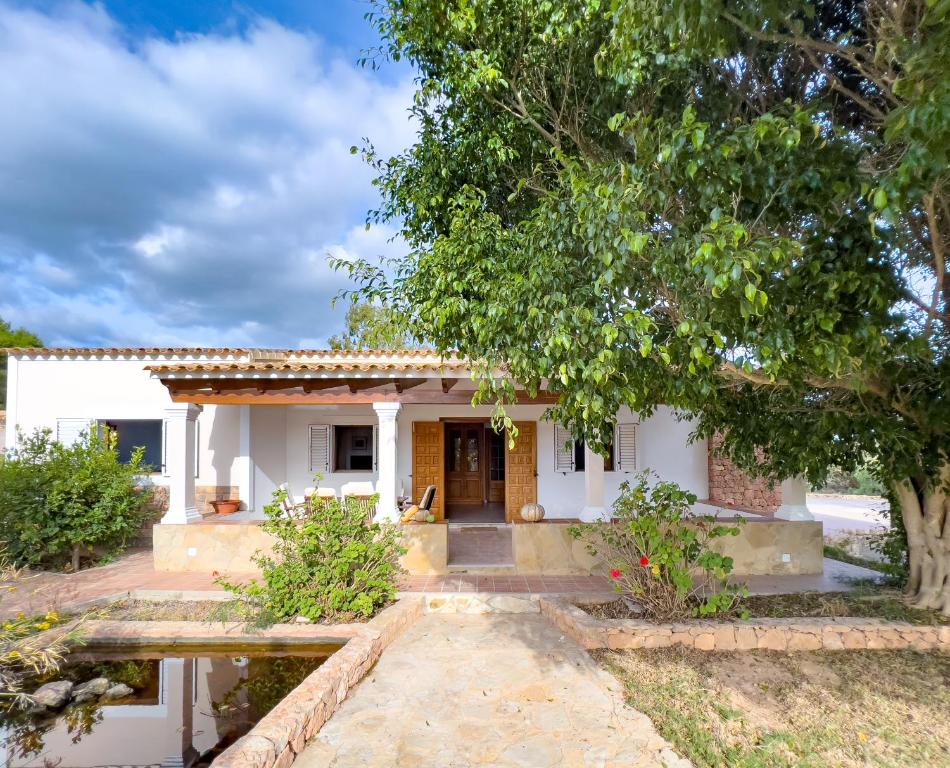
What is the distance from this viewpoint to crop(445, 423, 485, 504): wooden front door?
11.3 metres

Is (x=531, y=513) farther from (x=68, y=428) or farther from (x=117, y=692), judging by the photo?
(x=68, y=428)

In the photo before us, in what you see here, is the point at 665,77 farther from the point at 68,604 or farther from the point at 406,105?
the point at 68,604

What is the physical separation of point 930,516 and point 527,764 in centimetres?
533

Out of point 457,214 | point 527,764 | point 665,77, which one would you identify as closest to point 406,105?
point 457,214

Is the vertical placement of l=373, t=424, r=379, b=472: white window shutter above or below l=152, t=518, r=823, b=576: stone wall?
above

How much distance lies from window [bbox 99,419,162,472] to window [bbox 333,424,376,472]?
3421mm

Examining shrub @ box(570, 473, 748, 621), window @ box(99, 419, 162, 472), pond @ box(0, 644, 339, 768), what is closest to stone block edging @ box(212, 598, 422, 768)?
pond @ box(0, 644, 339, 768)

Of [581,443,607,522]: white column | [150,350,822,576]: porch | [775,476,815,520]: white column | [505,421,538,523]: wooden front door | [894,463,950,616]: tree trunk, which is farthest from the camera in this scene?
[505,421,538,523]: wooden front door

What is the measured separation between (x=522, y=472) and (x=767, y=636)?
19.0 ft

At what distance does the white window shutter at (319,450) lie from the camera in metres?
10.3

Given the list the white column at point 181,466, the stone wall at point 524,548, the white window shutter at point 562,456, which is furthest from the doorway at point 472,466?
the white column at point 181,466

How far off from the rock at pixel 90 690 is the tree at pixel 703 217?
4091 mm

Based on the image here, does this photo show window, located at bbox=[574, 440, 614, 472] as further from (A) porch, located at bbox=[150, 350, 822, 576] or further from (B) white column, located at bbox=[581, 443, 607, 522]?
(B) white column, located at bbox=[581, 443, 607, 522]

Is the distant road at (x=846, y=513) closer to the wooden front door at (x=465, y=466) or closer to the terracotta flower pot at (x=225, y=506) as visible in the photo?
the wooden front door at (x=465, y=466)
